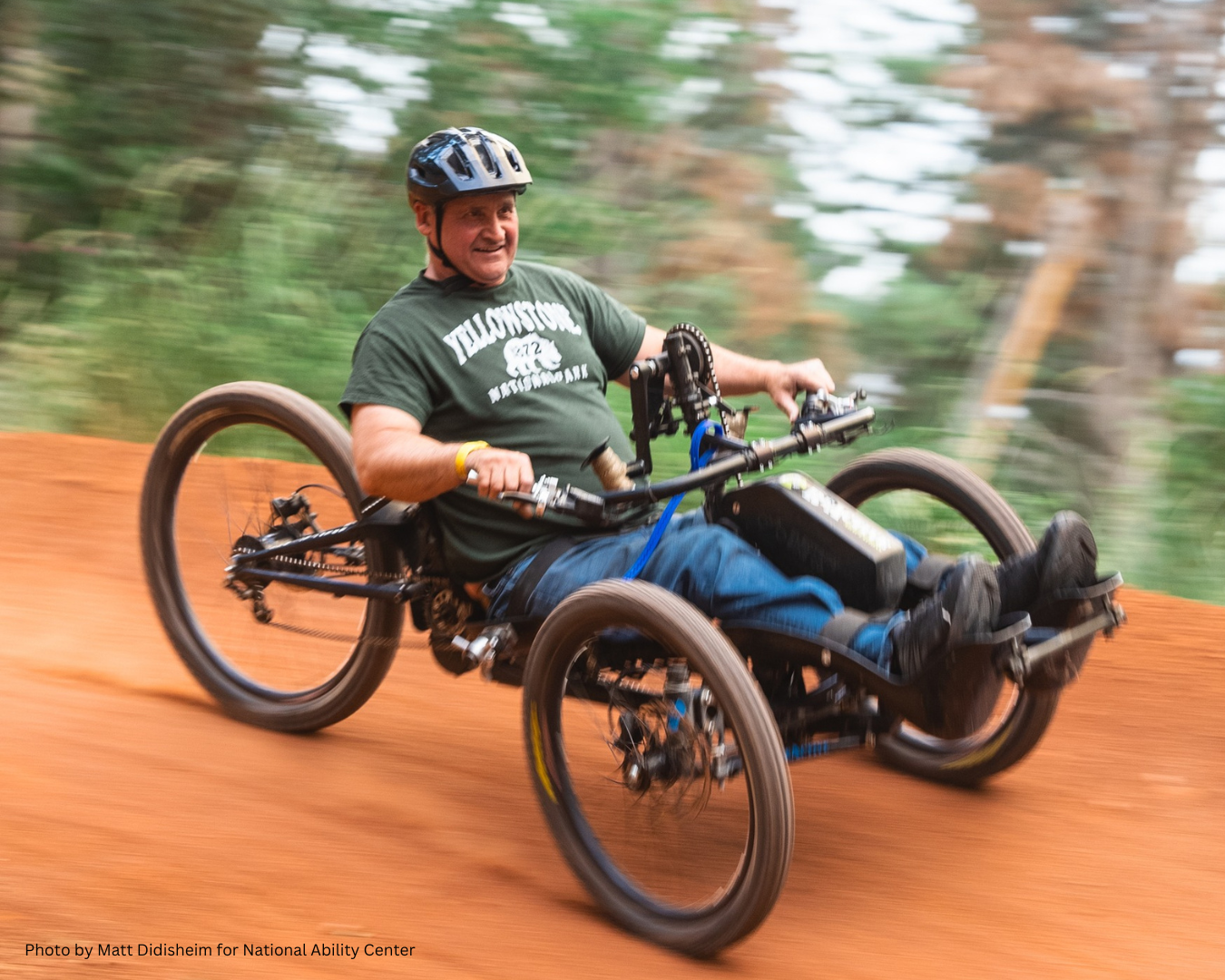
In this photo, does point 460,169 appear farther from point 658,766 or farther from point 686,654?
point 658,766

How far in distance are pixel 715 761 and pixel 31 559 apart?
3530mm

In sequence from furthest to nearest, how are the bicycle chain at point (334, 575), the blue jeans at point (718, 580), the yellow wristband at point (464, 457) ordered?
the bicycle chain at point (334, 575), the yellow wristband at point (464, 457), the blue jeans at point (718, 580)

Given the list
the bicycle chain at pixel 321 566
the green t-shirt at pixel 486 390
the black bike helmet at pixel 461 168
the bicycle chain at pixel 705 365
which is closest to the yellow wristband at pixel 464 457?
the green t-shirt at pixel 486 390

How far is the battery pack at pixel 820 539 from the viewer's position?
299cm

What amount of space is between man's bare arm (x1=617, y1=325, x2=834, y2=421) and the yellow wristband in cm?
61

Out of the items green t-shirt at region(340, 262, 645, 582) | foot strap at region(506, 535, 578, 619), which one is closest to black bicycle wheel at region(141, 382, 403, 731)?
green t-shirt at region(340, 262, 645, 582)

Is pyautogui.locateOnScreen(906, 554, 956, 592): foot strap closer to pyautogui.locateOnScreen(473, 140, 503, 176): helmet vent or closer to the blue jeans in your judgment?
the blue jeans

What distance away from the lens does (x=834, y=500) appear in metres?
3.11

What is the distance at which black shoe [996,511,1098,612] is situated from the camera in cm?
279

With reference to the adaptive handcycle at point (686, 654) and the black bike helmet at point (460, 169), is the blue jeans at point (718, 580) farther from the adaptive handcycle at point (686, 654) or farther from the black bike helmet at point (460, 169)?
the black bike helmet at point (460, 169)

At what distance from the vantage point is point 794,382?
3.58 metres

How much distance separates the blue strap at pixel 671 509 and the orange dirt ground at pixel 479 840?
2.68 feet

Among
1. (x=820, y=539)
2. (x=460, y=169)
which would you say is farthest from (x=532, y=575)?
(x=460, y=169)

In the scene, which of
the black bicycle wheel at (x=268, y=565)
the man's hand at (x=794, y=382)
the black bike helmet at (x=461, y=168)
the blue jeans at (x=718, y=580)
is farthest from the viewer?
the black bicycle wheel at (x=268, y=565)
